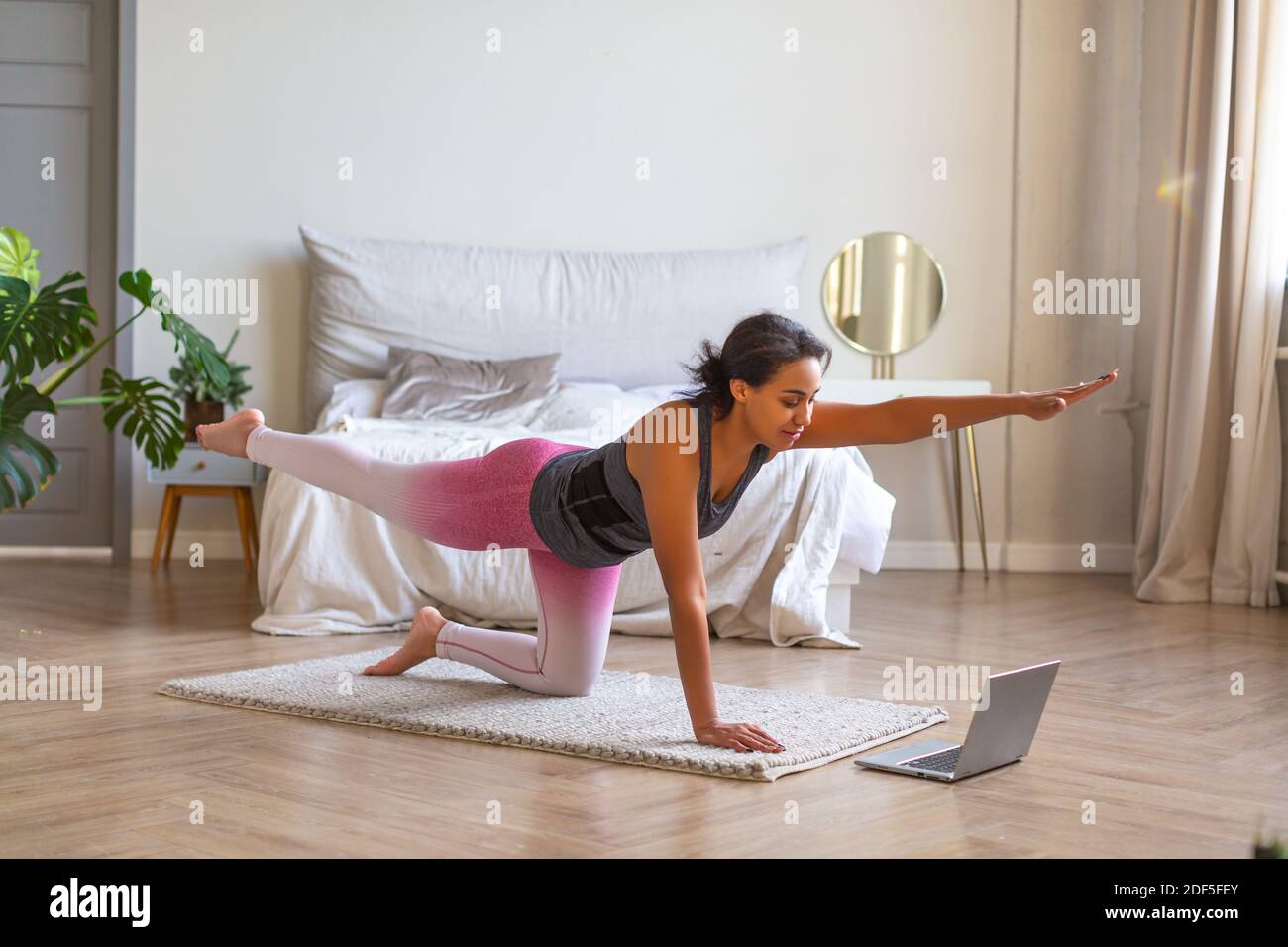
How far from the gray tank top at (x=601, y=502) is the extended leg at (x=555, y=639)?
0.32 ft

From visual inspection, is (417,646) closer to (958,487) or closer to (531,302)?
(531,302)

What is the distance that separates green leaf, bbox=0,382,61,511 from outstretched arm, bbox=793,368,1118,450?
7.14 ft

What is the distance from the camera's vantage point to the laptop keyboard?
2.04m

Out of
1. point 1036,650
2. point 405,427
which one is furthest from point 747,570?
point 405,427

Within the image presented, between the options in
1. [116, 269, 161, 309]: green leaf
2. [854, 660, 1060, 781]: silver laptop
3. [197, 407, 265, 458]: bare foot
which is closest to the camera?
[854, 660, 1060, 781]: silver laptop

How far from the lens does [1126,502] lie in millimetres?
5371

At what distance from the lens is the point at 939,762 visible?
2.08m

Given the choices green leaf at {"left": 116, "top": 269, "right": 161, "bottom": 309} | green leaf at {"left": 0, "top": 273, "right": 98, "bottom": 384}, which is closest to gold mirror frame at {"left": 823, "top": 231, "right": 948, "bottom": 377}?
green leaf at {"left": 116, "top": 269, "right": 161, "bottom": 309}

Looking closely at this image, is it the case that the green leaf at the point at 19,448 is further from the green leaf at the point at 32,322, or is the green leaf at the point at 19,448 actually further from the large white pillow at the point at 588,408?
the large white pillow at the point at 588,408

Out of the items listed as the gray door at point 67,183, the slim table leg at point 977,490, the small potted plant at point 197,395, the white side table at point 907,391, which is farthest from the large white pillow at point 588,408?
the gray door at point 67,183

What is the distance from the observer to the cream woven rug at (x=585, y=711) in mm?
2117

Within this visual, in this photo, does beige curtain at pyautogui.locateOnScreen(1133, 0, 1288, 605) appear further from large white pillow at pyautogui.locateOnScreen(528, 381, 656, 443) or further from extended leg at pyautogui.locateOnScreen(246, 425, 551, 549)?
extended leg at pyautogui.locateOnScreen(246, 425, 551, 549)

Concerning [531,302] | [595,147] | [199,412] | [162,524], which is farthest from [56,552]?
[595,147]

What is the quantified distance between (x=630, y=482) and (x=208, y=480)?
3.21 meters
